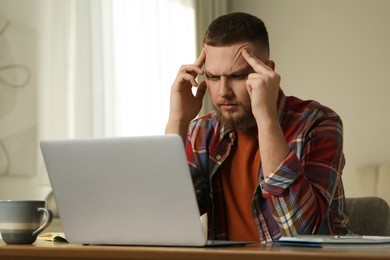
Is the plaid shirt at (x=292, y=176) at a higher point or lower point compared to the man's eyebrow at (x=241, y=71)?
lower

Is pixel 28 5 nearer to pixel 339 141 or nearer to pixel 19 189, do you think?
pixel 19 189

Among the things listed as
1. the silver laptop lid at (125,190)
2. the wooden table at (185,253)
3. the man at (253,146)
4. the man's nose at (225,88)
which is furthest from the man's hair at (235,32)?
the wooden table at (185,253)

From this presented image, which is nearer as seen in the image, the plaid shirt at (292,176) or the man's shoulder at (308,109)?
the plaid shirt at (292,176)

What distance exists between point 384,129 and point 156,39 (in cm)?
128

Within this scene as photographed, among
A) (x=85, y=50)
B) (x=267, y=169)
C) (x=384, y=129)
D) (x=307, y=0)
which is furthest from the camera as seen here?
(x=307, y=0)

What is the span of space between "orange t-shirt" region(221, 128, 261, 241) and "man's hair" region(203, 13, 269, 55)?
0.25 m

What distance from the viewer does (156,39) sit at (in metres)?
3.51

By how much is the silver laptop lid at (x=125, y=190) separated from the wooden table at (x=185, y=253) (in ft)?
0.30

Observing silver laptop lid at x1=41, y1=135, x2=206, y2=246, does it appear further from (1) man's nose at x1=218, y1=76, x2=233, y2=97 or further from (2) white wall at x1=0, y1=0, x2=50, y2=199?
(2) white wall at x1=0, y1=0, x2=50, y2=199

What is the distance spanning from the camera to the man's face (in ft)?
6.07

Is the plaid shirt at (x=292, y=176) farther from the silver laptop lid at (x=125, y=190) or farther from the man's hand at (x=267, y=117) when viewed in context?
the silver laptop lid at (x=125, y=190)

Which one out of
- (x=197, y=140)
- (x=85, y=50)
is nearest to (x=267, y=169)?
(x=197, y=140)

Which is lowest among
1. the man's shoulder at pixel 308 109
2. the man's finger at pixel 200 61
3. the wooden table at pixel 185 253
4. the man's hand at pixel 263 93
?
the wooden table at pixel 185 253

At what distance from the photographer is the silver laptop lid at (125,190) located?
119 centimetres
